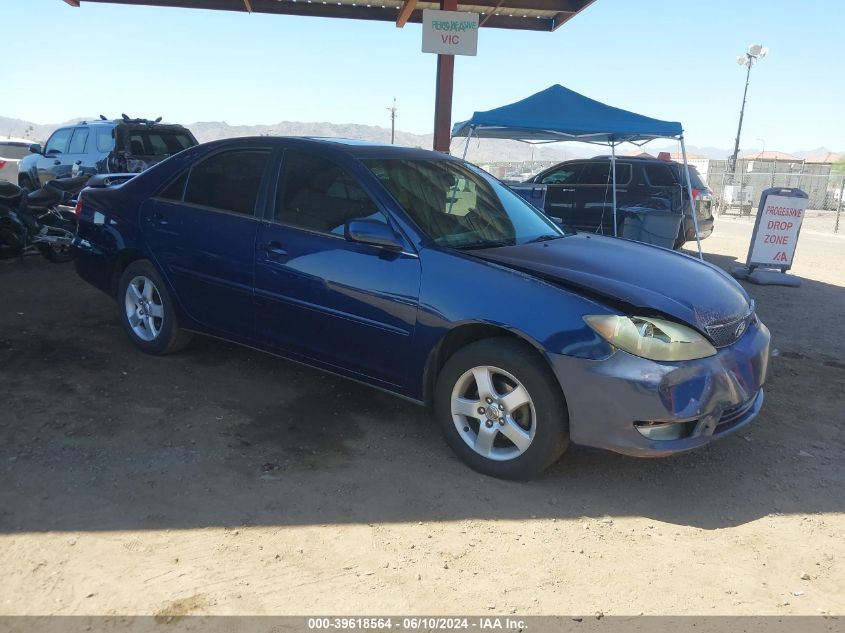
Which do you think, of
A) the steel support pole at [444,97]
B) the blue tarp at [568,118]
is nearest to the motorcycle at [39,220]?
the steel support pole at [444,97]

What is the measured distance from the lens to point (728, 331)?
3.33m

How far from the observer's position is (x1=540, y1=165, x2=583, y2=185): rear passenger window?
12547mm

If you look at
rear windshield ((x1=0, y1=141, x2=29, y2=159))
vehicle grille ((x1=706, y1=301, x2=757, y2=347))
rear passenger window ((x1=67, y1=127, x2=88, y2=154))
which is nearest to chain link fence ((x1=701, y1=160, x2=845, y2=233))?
rear passenger window ((x1=67, y1=127, x2=88, y2=154))

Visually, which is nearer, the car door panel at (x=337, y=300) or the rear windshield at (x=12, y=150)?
the car door panel at (x=337, y=300)

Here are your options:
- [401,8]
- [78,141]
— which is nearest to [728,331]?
[401,8]

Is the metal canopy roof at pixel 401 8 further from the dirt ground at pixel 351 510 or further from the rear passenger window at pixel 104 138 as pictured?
the dirt ground at pixel 351 510

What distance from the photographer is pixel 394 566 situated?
265 centimetres

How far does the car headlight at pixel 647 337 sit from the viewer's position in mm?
2988

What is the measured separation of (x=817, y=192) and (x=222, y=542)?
122 feet

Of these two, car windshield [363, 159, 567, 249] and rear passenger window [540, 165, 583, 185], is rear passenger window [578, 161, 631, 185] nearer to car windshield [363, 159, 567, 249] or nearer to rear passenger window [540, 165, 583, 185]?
rear passenger window [540, 165, 583, 185]

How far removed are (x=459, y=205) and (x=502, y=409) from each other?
4.58 feet

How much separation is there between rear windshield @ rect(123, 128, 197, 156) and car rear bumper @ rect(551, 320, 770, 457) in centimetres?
912

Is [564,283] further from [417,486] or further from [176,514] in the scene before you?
[176,514]

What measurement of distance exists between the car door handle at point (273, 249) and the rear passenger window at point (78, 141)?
350 inches
